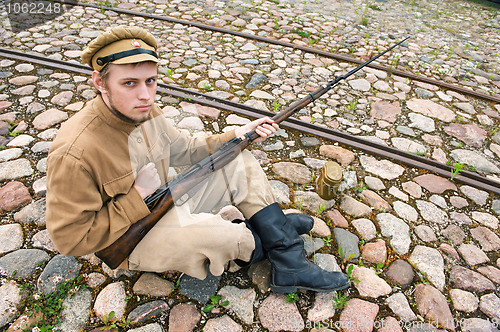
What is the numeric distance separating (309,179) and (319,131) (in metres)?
0.84

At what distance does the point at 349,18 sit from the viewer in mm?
7289

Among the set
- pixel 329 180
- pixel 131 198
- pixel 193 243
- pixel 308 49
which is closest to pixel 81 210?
pixel 131 198

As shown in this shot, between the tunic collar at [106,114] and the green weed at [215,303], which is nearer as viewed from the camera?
the tunic collar at [106,114]

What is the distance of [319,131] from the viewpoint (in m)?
3.92

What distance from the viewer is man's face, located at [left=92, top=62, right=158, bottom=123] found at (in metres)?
1.85

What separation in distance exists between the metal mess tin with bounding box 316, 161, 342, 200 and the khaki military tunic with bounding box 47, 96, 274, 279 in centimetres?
68

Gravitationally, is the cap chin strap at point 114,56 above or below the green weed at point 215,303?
above

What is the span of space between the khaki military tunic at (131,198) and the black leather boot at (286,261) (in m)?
0.12

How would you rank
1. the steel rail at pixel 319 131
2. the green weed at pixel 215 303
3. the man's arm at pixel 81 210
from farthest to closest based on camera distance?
the steel rail at pixel 319 131
the green weed at pixel 215 303
the man's arm at pixel 81 210

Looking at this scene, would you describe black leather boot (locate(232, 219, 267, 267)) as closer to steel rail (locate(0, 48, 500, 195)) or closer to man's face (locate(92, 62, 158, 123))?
man's face (locate(92, 62, 158, 123))

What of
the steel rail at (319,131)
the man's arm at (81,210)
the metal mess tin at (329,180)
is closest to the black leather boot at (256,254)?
the man's arm at (81,210)

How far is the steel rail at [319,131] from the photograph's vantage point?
3441mm

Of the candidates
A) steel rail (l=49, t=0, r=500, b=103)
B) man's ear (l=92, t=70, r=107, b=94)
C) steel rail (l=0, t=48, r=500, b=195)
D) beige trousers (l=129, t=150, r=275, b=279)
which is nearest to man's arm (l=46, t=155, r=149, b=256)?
beige trousers (l=129, t=150, r=275, b=279)

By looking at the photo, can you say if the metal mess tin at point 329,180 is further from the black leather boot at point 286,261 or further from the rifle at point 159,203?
the rifle at point 159,203
